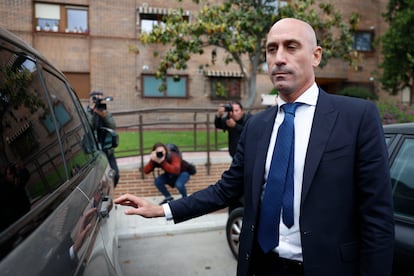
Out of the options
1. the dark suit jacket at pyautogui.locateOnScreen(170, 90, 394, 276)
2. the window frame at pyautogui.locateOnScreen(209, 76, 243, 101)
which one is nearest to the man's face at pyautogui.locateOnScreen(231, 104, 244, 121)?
the dark suit jacket at pyautogui.locateOnScreen(170, 90, 394, 276)

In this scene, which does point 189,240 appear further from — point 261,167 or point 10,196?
point 10,196

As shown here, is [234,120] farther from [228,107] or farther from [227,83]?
[227,83]

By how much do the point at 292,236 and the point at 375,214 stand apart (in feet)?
1.14

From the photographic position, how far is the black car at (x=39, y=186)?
2.98ft

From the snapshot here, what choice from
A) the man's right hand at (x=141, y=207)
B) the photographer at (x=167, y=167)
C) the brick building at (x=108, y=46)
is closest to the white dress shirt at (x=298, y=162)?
the man's right hand at (x=141, y=207)

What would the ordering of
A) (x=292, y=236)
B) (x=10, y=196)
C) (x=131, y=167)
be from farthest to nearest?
(x=131, y=167) < (x=292, y=236) < (x=10, y=196)

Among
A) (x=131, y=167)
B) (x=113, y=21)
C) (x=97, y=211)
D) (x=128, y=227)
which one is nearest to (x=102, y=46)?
(x=113, y=21)

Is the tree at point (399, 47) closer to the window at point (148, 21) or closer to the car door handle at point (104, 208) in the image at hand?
the window at point (148, 21)

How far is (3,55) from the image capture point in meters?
1.12

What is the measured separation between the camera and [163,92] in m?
15.3

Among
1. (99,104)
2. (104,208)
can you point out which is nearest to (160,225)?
(99,104)

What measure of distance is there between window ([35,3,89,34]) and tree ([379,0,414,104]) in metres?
13.0

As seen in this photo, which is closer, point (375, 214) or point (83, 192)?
point (375, 214)

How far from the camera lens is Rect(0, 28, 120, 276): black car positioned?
0.91 m
